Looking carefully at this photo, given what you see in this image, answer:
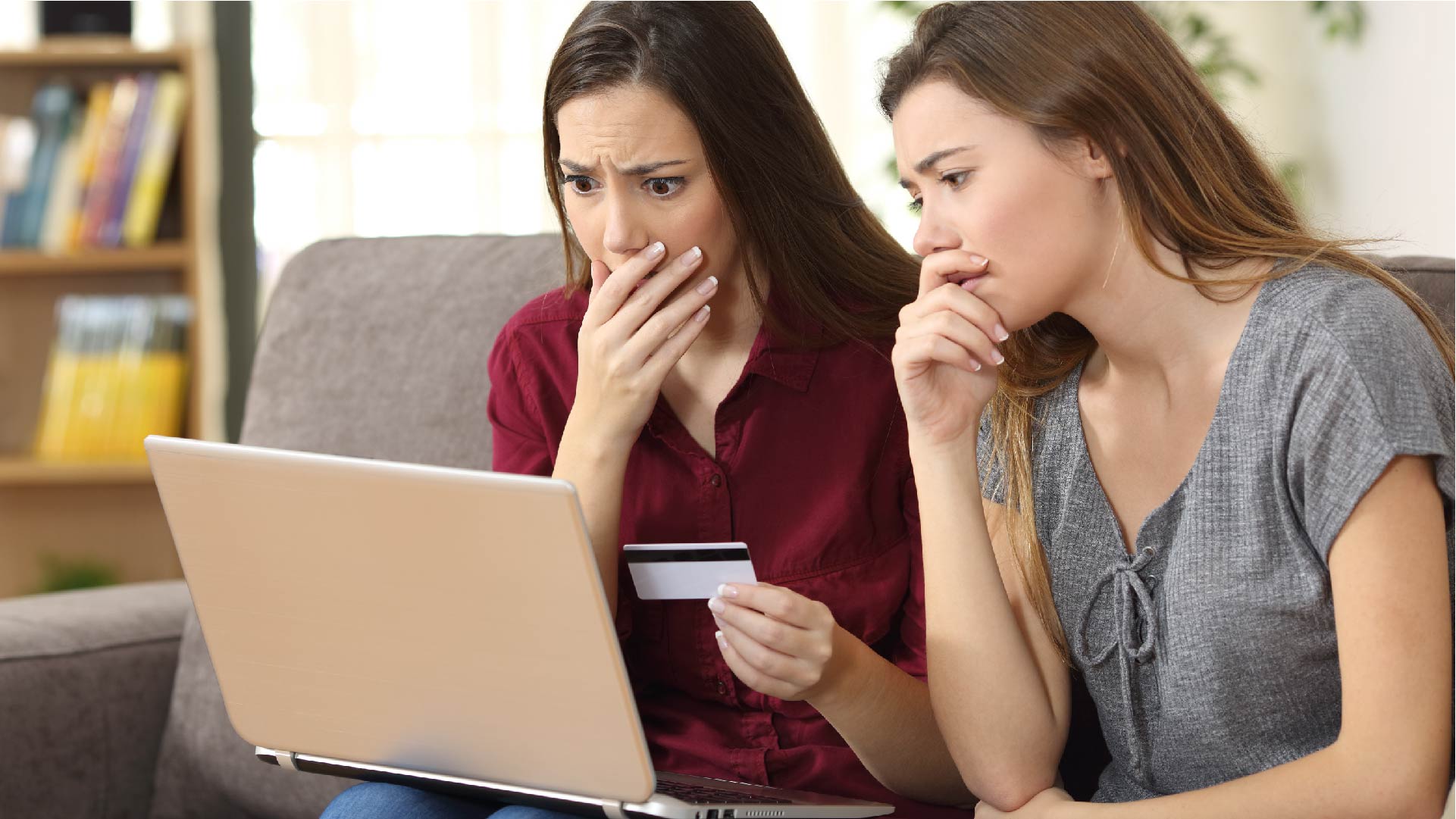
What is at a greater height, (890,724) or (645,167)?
(645,167)

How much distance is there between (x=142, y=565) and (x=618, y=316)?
206cm

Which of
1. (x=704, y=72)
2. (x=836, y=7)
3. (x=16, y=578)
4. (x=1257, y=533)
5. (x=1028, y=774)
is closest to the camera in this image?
(x=1257, y=533)

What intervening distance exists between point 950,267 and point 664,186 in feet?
0.95

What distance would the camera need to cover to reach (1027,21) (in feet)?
3.36

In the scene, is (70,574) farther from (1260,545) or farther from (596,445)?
(1260,545)

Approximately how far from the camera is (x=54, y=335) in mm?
2859

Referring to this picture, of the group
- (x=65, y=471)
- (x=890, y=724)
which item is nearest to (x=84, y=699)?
(x=890, y=724)

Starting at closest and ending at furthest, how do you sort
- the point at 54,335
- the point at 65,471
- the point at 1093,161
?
the point at 1093,161 < the point at 65,471 < the point at 54,335

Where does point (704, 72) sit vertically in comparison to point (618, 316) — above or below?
above

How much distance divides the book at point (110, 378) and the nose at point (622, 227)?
1.89 metres

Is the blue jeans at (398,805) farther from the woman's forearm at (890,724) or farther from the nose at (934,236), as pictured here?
the nose at (934,236)

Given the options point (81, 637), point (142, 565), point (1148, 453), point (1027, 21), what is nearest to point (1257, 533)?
point (1148, 453)

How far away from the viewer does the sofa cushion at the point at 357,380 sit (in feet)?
5.05

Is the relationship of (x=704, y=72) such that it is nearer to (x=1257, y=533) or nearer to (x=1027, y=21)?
(x=1027, y=21)
